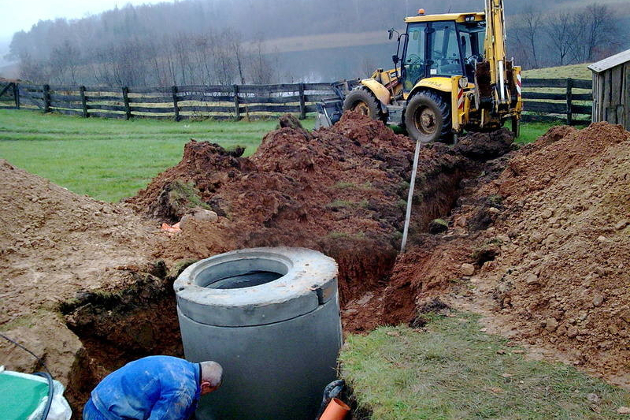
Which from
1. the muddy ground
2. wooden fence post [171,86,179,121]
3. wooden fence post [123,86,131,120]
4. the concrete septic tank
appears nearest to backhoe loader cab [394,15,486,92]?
the muddy ground

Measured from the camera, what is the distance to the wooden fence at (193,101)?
18297 mm

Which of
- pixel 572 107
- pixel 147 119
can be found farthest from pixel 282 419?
pixel 147 119

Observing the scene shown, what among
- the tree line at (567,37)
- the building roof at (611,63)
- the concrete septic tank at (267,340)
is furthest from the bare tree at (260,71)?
the concrete septic tank at (267,340)

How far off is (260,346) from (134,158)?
8818 mm

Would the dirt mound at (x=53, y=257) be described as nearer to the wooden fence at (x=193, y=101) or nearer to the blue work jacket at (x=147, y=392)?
the blue work jacket at (x=147, y=392)

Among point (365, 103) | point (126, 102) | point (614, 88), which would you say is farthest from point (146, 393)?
point (126, 102)

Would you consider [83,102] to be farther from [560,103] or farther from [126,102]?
[560,103]

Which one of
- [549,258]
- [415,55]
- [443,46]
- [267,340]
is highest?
[443,46]

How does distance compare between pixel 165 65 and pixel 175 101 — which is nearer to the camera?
pixel 175 101

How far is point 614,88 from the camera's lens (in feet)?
31.5

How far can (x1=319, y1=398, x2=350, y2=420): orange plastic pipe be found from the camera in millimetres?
3797

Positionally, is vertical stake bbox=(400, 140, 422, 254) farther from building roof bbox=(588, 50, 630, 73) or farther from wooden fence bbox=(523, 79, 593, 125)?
wooden fence bbox=(523, 79, 593, 125)

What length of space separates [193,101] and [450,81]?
11605 millimetres

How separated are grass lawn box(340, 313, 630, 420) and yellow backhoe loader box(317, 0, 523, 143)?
23.5 feet
